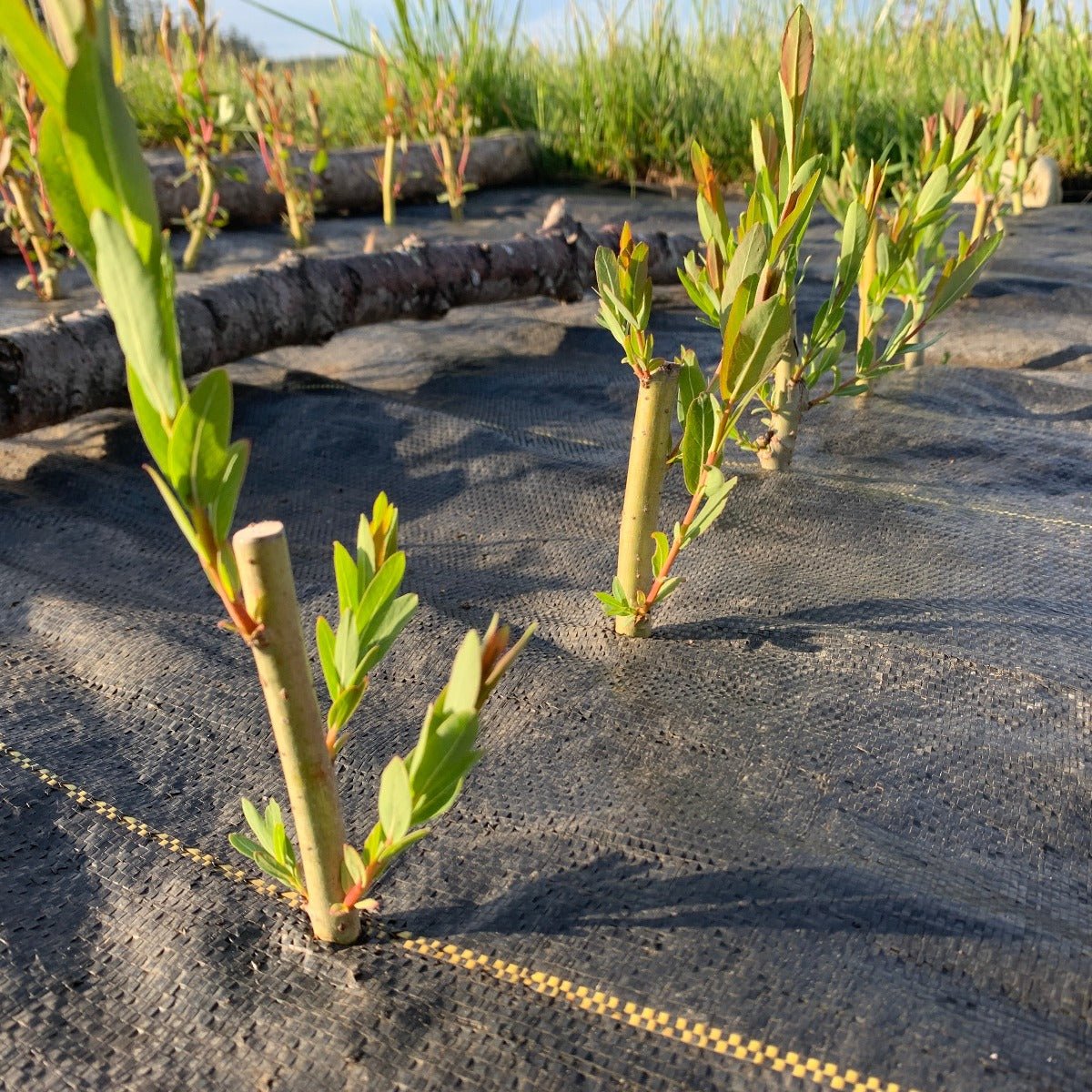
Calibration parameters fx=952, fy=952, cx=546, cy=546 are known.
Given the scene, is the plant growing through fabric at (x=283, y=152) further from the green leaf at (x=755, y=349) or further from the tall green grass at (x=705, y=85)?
the green leaf at (x=755, y=349)

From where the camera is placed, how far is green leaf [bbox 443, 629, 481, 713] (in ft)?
2.32

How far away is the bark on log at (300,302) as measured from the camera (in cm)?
214

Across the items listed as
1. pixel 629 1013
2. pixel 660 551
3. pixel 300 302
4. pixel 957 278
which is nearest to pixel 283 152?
pixel 300 302

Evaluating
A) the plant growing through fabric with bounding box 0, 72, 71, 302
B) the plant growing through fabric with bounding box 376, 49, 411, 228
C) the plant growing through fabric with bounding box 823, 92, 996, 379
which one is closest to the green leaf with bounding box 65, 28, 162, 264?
the plant growing through fabric with bounding box 823, 92, 996, 379

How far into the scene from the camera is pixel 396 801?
0.78 m

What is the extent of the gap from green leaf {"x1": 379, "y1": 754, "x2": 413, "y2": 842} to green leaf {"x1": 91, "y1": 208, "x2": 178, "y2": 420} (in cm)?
32

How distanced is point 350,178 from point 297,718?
5199 millimetres

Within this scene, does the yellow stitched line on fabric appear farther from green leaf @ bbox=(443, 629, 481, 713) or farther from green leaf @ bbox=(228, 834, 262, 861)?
green leaf @ bbox=(443, 629, 481, 713)

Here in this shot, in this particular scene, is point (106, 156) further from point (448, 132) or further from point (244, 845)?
point (448, 132)

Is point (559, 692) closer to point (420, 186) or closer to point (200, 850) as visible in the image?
A: point (200, 850)

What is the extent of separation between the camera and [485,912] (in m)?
0.95

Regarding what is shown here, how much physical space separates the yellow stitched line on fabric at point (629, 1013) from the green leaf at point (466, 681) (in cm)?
29

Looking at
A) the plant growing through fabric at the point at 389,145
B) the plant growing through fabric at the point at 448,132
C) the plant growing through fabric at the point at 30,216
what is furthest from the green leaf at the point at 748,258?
the plant growing through fabric at the point at 448,132

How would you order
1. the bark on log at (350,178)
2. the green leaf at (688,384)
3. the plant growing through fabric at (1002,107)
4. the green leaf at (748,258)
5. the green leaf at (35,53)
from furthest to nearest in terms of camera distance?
the bark on log at (350,178) < the plant growing through fabric at (1002,107) < the green leaf at (688,384) < the green leaf at (748,258) < the green leaf at (35,53)
